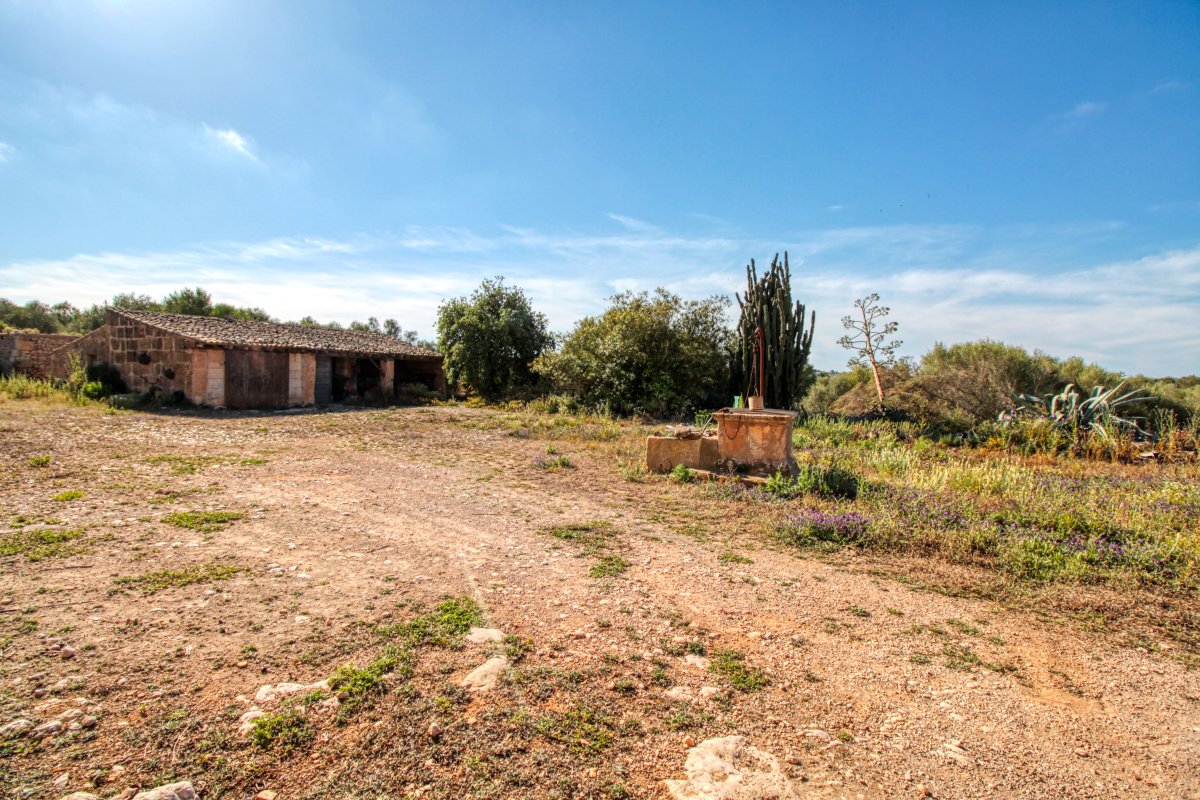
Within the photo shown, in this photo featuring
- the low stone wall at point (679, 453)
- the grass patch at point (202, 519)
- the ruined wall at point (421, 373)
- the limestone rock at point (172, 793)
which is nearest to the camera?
the limestone rock at point (172, 793)

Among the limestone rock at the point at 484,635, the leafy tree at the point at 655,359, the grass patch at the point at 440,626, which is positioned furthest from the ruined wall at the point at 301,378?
the limestone rock at the point at 484,635

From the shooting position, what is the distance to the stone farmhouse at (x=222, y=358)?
16766 millimetres

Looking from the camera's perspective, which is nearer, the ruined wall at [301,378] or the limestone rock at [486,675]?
the limestone rock at [486,675]

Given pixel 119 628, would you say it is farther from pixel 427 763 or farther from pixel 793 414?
pixel 793 414

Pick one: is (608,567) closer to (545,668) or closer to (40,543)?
(545,668)

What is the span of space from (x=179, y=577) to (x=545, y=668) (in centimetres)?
276

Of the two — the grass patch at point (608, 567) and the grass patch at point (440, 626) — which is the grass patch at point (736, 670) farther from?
the grass patch at point (440, 626)

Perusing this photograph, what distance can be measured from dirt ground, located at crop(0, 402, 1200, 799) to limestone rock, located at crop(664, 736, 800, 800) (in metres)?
0.06

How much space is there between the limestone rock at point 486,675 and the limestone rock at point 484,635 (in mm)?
198

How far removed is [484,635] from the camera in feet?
10.6

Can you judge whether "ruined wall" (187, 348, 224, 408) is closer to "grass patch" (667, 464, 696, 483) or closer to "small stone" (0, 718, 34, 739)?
"grass patch" (667, 464, 696, 483)

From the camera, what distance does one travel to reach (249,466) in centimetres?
810

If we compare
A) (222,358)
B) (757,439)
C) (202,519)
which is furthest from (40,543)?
(222,358)

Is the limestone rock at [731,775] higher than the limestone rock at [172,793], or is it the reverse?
the limestone rock at [172,793]
